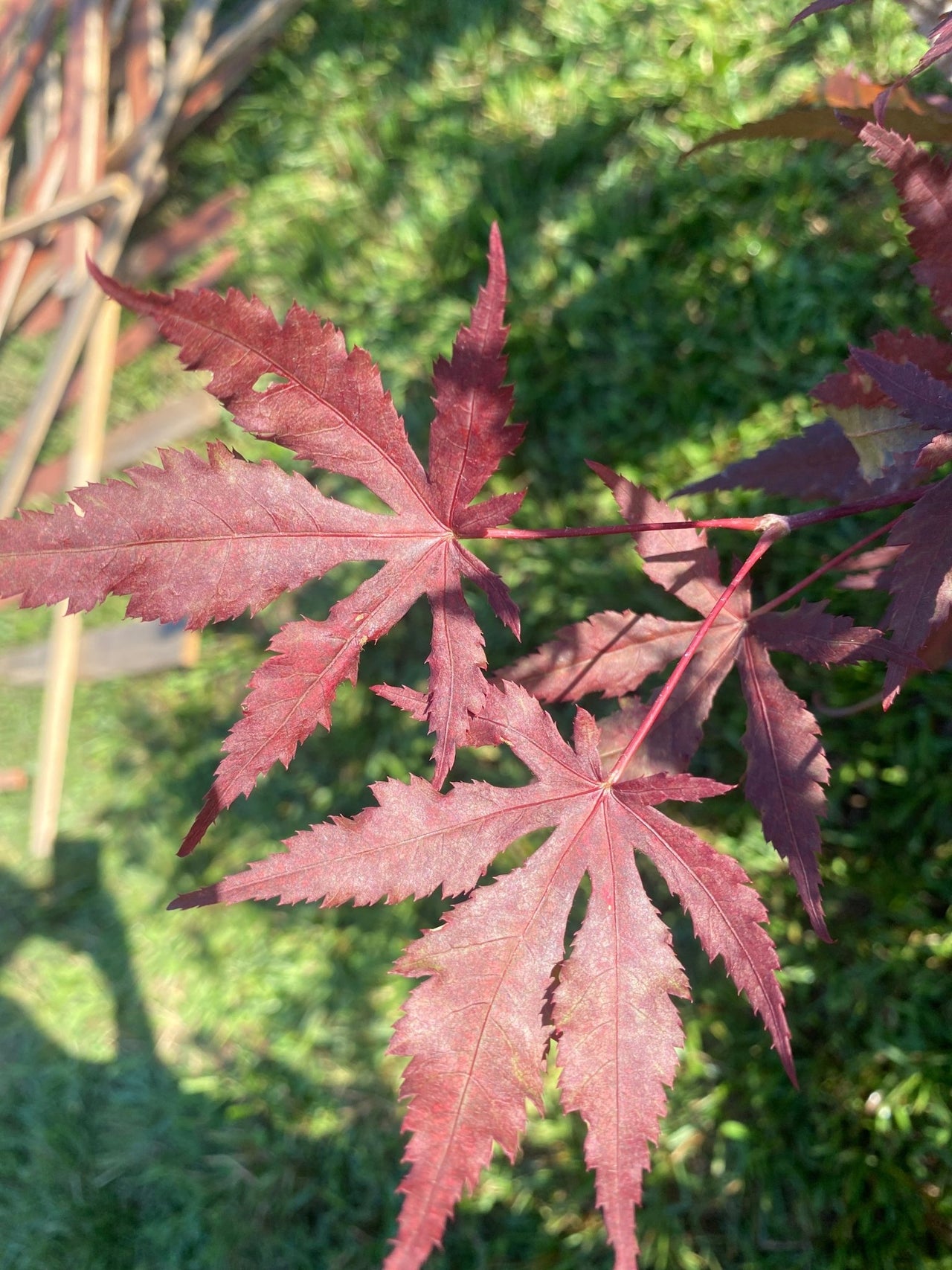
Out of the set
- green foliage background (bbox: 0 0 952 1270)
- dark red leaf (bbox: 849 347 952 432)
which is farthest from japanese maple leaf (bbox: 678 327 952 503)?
green foliage background (bbox: 0 0 952 1270)

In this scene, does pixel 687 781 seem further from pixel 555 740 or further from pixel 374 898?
pixel 374 898

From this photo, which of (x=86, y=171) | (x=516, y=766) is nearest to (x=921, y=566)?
(x=516, y=766)

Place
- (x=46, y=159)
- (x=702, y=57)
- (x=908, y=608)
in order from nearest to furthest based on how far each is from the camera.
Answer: (x=908, y=608) < (x=702, y=57) < (x=46, y=159)

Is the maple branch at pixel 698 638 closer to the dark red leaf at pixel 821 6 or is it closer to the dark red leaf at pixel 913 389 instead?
the dark red leaf at pixel 913 389

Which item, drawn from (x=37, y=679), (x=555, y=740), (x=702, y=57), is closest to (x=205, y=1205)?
(x=37, y=679)

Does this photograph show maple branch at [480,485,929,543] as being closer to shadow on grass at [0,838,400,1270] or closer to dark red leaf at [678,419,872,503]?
dark red leaf at [678,419,872,503]

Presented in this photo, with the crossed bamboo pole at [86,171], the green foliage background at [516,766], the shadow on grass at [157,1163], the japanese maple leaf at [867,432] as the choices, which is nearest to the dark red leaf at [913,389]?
the japanese maple leaf at [867,432]

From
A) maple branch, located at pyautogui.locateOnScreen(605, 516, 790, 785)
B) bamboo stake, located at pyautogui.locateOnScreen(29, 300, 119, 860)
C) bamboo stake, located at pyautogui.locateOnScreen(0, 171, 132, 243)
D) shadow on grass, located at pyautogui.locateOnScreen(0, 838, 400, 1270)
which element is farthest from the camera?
A: bamboo stake, located at pyautogui.locateOnScreen(29, 300, 119, 860)
